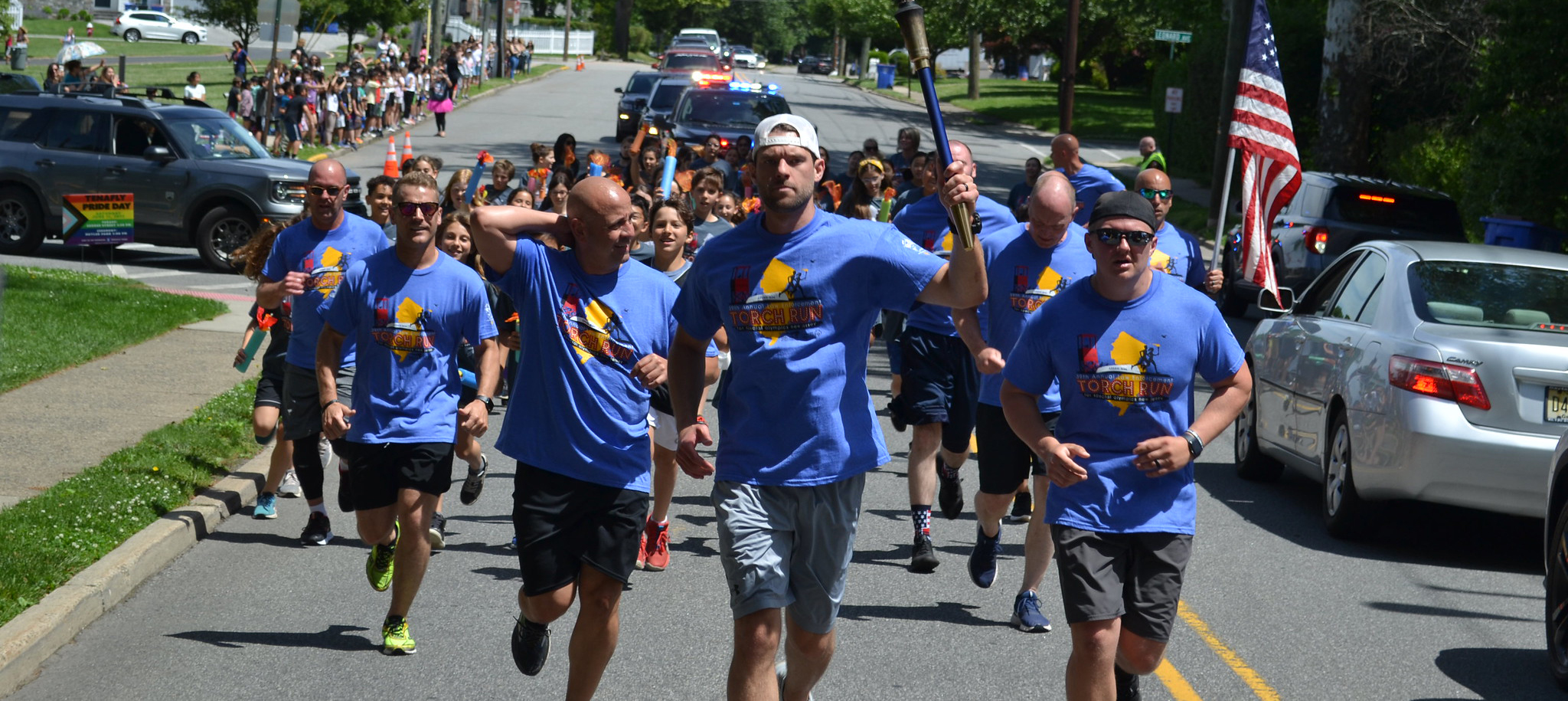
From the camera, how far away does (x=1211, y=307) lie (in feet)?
16.6

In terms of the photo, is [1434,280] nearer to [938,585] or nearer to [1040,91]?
[938,585]

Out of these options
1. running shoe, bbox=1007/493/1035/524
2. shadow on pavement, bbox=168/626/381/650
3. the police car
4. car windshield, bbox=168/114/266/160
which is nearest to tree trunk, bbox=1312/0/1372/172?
the police car

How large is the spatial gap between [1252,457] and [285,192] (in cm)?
1311

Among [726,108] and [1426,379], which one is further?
[726,108]

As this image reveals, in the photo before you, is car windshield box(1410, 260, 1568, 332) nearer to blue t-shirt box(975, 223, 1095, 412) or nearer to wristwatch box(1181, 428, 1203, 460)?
blue t-shirt box(975, 223, 1095, 412)

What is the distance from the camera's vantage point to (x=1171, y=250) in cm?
797

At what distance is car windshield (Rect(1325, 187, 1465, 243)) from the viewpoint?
57.6ft

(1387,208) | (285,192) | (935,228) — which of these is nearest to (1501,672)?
(935,228)

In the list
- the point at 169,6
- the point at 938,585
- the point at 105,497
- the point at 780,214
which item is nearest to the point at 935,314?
the point at 938,585

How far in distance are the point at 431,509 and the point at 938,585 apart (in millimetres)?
2537

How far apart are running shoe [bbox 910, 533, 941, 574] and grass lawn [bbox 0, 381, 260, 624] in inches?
150

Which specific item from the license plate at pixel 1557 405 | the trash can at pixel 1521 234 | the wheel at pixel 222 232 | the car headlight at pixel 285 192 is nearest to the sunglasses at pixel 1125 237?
the license plate at pixel 1557 405

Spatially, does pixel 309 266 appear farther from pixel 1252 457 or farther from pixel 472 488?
pixel 1252 457

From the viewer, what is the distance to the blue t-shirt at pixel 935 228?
25.8ft
